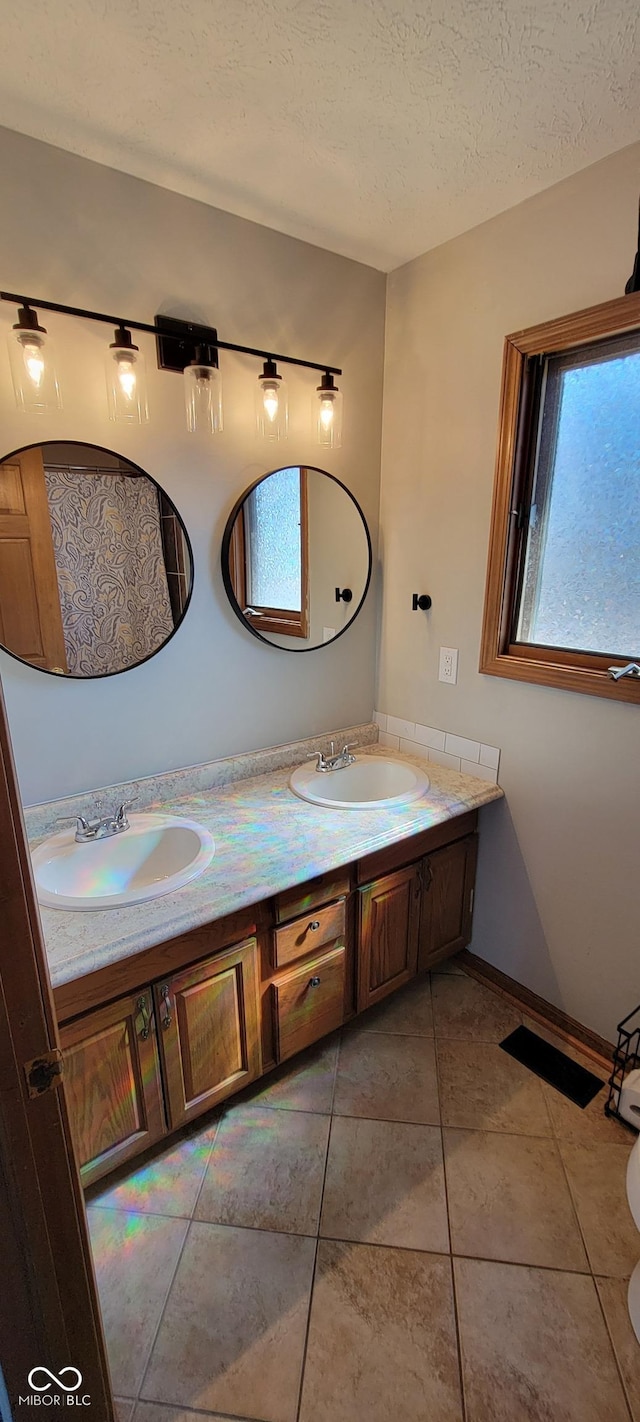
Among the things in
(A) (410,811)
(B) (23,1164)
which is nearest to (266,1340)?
(B) (23,1164)

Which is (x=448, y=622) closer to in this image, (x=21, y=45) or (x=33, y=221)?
(x=33, y=221)

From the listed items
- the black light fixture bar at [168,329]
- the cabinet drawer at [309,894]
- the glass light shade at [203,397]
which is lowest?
the cabinet drawer at [309,894]

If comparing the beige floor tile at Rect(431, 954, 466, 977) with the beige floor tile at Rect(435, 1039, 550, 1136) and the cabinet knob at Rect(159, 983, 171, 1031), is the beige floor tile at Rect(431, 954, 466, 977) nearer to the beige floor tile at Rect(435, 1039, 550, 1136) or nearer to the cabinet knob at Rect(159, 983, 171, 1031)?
the beige floor tile at Rect(435, 1039, 550, 1136)

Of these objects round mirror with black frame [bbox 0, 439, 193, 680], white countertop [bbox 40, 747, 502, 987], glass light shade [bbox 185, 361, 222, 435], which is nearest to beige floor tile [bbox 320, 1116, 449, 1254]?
white countertop [bbox 40, 747, 502, 987]

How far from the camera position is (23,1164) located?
733 mm

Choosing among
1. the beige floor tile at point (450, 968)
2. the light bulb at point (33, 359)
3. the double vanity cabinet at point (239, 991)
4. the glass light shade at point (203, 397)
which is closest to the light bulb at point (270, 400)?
the glass light shade at point (203, 397)

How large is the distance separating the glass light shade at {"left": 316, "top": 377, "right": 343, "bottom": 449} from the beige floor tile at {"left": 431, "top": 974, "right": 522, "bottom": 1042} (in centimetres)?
191

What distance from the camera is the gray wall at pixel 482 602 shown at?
4.94 ft

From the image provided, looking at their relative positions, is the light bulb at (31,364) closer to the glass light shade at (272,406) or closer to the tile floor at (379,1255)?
the glass light shade at (272,406)

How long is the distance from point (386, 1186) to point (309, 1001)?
45 cm

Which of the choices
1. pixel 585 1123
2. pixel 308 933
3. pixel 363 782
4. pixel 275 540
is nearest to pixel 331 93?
pixel 275 540

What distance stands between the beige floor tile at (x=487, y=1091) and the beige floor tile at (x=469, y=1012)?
46 millimetres

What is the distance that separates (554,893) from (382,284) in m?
2.07

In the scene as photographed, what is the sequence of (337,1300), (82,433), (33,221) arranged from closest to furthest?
(337,1300), (33,221), (82,433)
